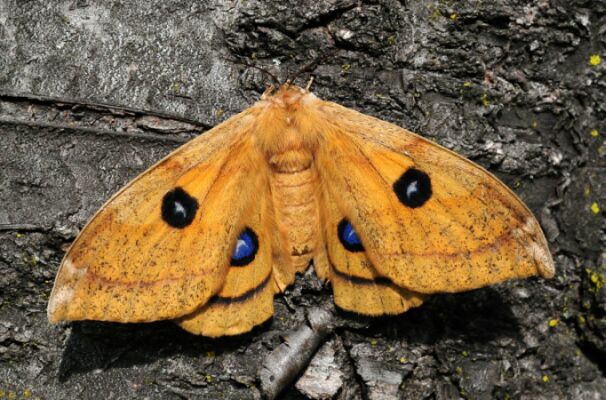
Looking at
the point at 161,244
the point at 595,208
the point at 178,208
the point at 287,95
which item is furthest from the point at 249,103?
the point at 595,208

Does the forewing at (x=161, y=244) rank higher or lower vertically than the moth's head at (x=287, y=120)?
lower

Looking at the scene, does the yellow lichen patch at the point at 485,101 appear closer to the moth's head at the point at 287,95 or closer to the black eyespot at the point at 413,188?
the black eyespot at the point at 413,188

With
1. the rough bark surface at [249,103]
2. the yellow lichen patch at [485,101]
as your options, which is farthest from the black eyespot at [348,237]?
the yellow lichen patch at [485,101]

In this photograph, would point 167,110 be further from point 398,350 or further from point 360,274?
point 398,350

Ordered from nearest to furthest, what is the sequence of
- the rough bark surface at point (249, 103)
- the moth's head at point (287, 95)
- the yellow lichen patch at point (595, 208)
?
the rough bark surface at point (249, 103) → the moth's head at point (287, 95) → the yellow lichen patch at point (595, 208)

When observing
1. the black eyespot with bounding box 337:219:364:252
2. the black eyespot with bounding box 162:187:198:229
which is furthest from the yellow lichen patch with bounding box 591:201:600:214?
the black eyespot with bounding box 162:187:198:229

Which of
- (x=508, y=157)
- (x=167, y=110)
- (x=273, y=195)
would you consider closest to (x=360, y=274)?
(x=273, y=195)

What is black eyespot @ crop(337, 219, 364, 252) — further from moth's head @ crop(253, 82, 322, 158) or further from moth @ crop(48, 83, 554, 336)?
moth's head @ crop(253, 82, 322, 158)
